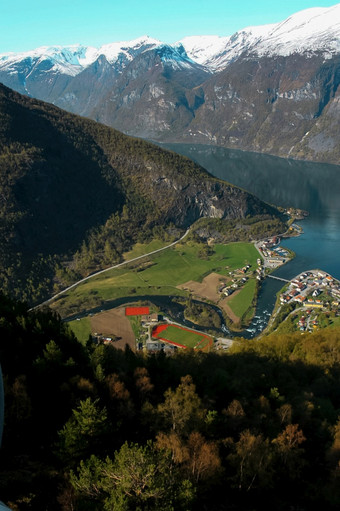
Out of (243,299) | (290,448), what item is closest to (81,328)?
(243,299)

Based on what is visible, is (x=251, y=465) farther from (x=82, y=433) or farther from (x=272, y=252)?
(x=272, y=252)

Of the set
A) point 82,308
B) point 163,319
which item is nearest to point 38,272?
point 82,308

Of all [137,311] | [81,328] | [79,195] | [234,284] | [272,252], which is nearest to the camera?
[81,328]

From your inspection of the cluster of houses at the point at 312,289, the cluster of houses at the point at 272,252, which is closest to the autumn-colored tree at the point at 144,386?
the cluster of houses at the point at 312,289

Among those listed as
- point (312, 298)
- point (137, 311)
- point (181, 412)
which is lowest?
point (137, 311)

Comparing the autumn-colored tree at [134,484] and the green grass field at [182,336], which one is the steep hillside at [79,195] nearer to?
the green grass field at [182,336]

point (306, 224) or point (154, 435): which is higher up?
point (154, 435)
